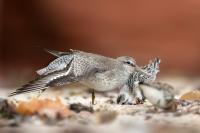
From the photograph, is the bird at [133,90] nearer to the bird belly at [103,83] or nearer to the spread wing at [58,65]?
the bird belly at [103,83]

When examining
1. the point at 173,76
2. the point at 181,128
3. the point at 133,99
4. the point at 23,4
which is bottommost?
the point at 181,128

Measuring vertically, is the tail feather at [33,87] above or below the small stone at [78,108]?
above

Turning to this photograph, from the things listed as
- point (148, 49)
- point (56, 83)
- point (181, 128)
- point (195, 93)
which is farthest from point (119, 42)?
point (181, 128)

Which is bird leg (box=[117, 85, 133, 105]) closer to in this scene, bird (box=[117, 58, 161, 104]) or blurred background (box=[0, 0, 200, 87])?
bird (box=[117, 58, 161, 104])

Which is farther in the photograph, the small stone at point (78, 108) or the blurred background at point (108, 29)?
the blurred background at point (108, 29)

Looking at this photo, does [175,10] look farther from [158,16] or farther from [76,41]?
[76,41]

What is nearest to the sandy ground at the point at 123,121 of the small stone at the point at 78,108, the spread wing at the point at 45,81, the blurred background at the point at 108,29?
the small stone at the point at 78,108
